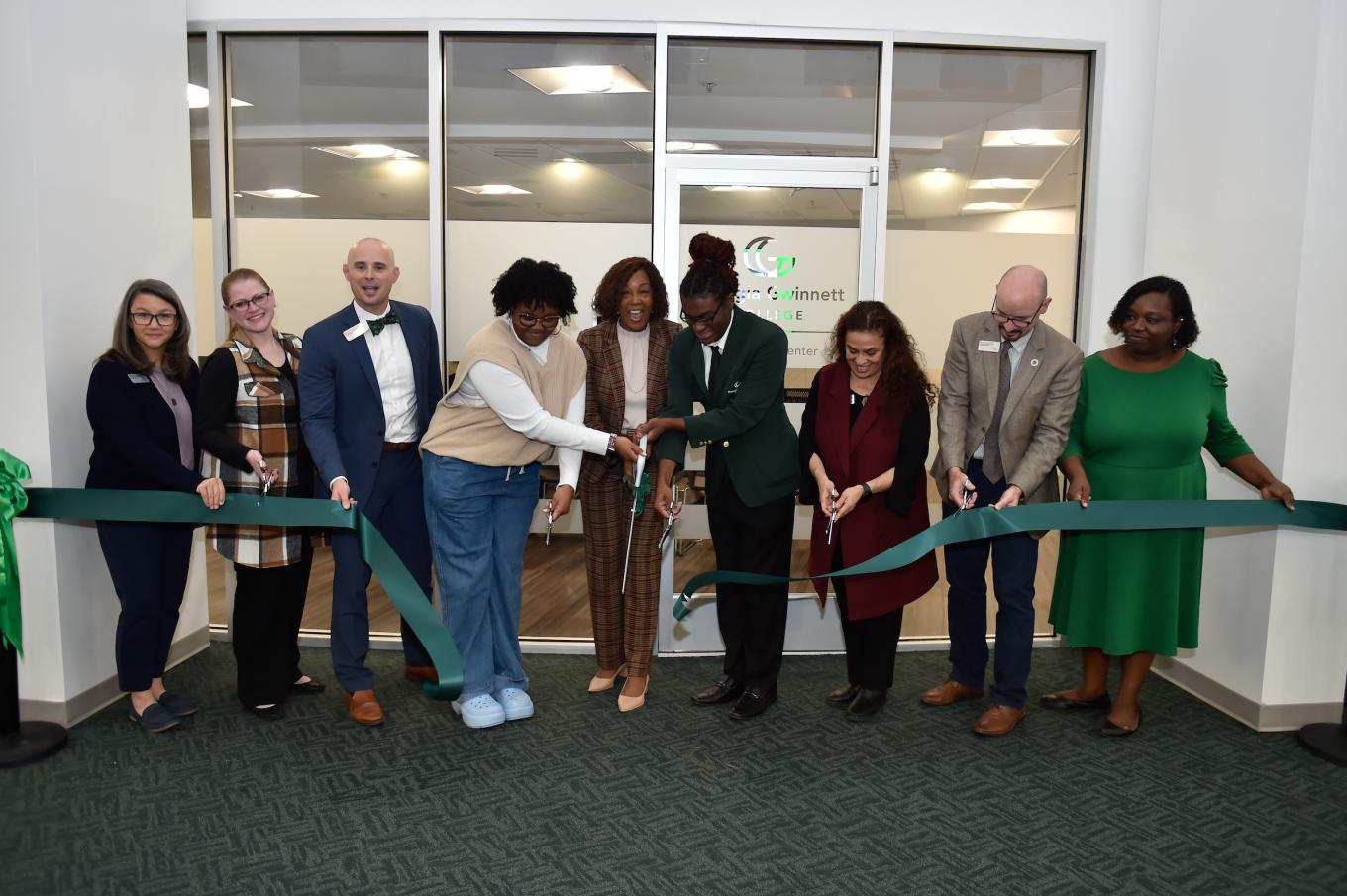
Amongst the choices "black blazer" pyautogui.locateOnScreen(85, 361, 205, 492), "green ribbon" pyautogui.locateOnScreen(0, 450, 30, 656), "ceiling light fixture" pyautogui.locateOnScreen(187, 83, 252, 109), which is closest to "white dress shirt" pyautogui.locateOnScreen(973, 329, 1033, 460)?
"black blazer" pyautogui.locateOnScreen(85, 361, 205, 492)

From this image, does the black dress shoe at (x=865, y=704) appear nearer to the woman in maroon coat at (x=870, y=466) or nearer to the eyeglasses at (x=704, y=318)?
the woman in maroon coat at (x=870, y=466)

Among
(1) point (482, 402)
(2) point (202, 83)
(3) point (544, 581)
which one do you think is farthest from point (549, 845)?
(2) point (202, 83)

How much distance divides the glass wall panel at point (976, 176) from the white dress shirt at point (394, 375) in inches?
91.4

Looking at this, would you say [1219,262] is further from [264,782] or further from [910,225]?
[264,782]

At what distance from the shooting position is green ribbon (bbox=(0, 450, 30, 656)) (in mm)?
3064

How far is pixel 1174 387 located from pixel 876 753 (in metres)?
1.69

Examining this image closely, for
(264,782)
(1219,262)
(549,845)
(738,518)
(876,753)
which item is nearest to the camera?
(549,845)

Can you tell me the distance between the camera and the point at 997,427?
345 centimetres

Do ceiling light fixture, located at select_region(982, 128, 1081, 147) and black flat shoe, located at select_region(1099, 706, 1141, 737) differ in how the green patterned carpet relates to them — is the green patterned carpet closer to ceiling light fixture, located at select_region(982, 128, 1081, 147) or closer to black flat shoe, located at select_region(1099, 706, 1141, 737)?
black flat shoe, located at select_region(1099, 706, 1141, 737)

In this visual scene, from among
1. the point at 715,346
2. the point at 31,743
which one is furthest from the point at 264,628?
→ the point at 715,346

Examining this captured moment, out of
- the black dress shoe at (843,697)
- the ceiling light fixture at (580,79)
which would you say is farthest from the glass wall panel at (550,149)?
the black dress shoe at (843,697)

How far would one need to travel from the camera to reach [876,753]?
334 cm

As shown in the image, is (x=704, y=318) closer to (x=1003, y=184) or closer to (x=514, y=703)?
(x=514, y=703)

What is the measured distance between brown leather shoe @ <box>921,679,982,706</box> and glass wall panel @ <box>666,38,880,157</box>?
246cm
